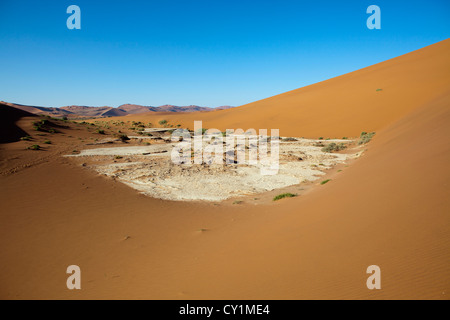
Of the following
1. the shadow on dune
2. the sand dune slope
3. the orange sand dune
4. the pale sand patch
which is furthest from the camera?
the orange sand dune

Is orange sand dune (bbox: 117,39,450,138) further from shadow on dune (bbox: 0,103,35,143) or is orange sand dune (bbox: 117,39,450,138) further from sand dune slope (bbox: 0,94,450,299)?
shadow on dune (bbox: 0,103,35,143)

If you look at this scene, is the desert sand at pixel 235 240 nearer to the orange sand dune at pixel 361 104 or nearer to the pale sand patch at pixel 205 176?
the pale sand patch at pixel 205 176

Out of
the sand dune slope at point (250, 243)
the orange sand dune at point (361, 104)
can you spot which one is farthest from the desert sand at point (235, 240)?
the orange sand dune at point (361, 104)

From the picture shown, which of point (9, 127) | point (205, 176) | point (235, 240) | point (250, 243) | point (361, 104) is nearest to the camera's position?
point (250, 243)

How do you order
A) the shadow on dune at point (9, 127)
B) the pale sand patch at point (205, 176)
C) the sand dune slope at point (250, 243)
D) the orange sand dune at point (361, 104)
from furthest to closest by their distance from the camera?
the orange sand dune at point (361, 104) < the shadow on dune at point (9, 127) < the pale sand patch at point (205, 176) < the sand dune slope at point (250, 243)

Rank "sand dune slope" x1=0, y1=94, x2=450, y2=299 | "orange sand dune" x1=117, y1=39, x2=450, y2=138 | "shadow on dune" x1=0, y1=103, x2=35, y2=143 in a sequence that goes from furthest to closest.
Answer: "orange sand dune" x1=117, y1=39, x2=450, y2=138
"shadow on dune" x1=0, y1=103, x2=35, y2=143
"sand dune slope" x1=0, y1=94, x2=450, y2=299

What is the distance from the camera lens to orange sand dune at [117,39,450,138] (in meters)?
28.5

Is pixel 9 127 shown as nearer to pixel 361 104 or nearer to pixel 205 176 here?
pixel 205 176

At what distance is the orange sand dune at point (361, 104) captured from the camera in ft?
93.5

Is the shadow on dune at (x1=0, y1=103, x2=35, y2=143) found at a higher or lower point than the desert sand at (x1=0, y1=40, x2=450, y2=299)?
higher

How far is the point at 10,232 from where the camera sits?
641 centimetres

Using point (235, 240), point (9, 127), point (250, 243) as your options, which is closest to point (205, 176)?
point (235, 240)

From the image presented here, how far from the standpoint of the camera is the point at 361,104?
32969mm

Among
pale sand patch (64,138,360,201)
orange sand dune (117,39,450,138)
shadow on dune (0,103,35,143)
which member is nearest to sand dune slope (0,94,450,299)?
pale sand patch (64,138,360,201)
